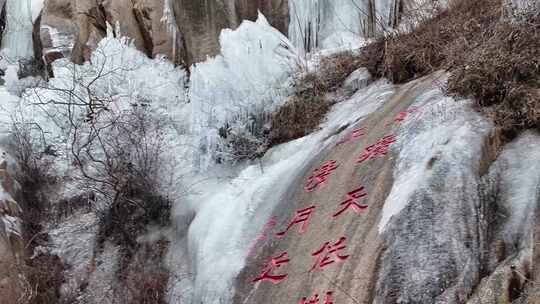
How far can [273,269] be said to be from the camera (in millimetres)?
3773

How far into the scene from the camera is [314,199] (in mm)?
4055

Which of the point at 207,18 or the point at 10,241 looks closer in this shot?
the point at 10,241

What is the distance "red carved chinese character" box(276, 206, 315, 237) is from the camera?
3.89m

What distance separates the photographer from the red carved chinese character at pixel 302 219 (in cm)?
389

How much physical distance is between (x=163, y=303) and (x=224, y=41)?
10.5 ft

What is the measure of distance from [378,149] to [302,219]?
0.70 m

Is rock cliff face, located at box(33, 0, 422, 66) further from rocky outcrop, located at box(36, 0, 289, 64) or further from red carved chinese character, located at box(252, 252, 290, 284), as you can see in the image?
red carved chinese character, located at box(252, 252, 290, 284)

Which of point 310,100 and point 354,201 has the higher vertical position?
point 310,100

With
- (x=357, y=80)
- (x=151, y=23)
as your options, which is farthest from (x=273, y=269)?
(x=151, y=23)

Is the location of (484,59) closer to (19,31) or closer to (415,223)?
(415,223)

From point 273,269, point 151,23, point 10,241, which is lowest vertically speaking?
point 273,269

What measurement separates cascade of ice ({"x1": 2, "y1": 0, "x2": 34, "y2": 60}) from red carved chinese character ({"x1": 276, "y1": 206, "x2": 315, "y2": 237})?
24.1ft

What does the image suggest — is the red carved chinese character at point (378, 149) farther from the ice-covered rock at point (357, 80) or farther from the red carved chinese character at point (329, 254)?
the ice-covered rock at point (357, 80)

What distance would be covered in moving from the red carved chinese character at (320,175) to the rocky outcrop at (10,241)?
8.05 feet
